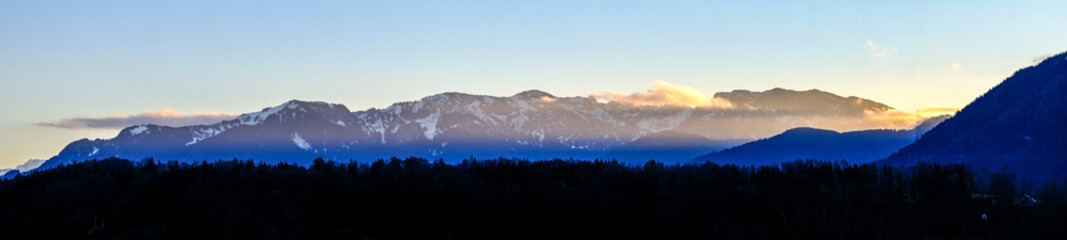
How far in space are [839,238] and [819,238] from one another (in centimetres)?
1034

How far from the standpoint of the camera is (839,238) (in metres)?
182

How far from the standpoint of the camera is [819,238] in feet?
629
